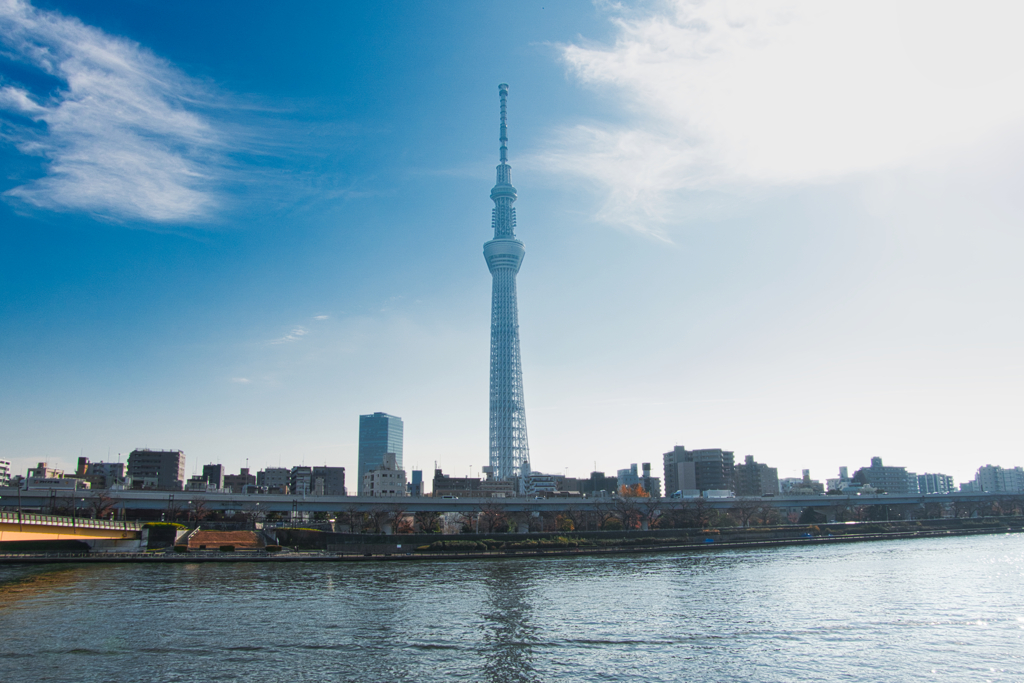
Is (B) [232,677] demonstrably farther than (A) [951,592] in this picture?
No

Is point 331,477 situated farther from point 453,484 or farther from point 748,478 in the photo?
point 748,478

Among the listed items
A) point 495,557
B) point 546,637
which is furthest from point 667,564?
Answer: point 546,637

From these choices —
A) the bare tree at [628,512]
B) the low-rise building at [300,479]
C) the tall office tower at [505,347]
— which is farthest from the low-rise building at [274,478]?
the bare tree at [628,512]

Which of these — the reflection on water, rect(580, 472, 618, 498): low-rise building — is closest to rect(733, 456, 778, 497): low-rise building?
rect(580, 472, 618, 498): low-rise building

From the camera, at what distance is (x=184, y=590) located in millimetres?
39062

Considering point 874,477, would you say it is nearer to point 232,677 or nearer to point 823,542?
point 823,542

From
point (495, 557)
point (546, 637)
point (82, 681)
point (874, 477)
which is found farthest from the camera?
point (874, 477)

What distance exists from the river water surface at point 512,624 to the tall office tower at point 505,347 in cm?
9955

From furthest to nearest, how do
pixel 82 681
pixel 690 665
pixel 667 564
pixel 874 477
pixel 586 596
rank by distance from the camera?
pixel 874 477 < pixel 667 564 < pixel 586 596 < pixel 690 665 < pixel 82 681

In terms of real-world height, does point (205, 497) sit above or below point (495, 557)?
above

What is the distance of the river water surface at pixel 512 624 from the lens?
22625mm

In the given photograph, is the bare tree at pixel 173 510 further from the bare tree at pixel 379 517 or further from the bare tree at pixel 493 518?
the bare tree at pixel 493 518

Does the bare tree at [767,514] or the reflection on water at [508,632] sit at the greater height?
the reflection on water at [508,632]

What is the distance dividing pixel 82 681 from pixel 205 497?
61.4 meters
